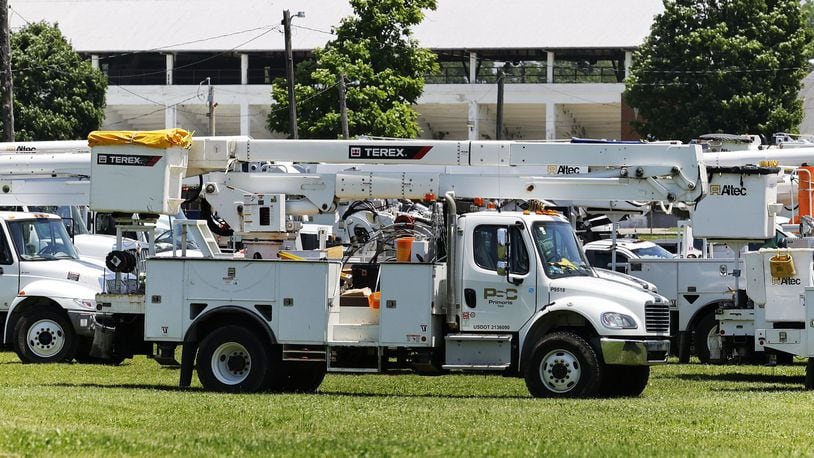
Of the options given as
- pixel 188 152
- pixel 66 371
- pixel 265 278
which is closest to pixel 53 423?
pixel 265 278

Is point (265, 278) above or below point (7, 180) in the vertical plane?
below

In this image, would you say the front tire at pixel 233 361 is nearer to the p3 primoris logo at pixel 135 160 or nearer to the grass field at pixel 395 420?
the grass field at pixel 395 420

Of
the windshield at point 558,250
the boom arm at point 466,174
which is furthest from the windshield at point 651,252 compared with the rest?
the windshield at point 558,250

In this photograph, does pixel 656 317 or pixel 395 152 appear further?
pixel 395 152

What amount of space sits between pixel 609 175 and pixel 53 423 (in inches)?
323

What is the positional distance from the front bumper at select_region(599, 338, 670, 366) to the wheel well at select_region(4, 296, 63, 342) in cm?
969

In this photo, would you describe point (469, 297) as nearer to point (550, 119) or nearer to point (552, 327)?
point (552, 327)

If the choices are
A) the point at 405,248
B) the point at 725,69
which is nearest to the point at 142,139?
the point at 405,248

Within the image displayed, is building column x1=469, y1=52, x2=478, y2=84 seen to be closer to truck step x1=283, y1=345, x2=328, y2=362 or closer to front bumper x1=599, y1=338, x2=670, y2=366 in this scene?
truck step x1=283, y1=345, x2=328, y2=362

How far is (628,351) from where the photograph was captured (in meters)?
18.4

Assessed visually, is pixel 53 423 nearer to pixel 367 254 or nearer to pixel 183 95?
pixel 367 254

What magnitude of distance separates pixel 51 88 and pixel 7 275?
1517 inches

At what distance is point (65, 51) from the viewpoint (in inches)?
2484

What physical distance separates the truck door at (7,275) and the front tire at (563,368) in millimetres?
9822
